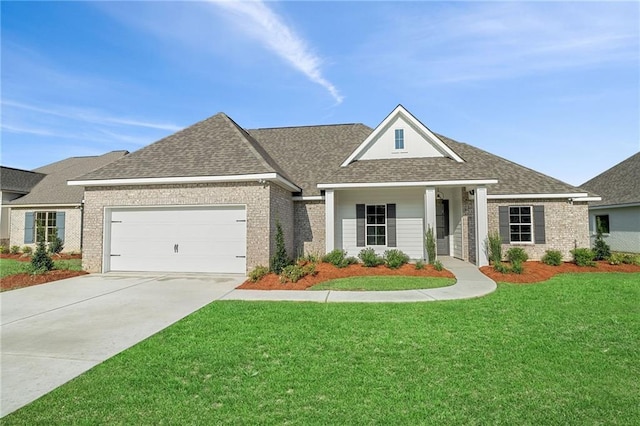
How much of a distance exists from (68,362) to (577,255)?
54.6 ft

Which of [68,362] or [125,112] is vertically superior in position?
[125,112]

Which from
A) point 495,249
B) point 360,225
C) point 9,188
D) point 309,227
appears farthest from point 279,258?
point 9,188

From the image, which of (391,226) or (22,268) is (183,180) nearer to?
(22,268)

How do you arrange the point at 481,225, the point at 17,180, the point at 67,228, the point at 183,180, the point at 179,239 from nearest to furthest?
1. the point at 183,180
2. the point at 179,239
3. the point at 481,225
4. the point at 67,228
5. the point at 17,180

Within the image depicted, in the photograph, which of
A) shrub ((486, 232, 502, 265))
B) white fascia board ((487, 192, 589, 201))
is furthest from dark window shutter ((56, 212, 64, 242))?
white fascia board ((487, 192, 589, 201))

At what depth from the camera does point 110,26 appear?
10.2 meters

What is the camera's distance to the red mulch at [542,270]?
33.4 ft

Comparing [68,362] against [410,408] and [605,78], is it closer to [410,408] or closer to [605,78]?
[410,408]

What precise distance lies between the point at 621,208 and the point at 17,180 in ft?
128

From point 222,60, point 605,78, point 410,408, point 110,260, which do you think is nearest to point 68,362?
point 410,408

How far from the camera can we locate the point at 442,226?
15.7 metres

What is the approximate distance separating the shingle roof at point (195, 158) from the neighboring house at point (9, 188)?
1321 centimetres

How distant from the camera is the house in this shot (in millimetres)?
11250

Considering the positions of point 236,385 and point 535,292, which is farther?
point 535,292
